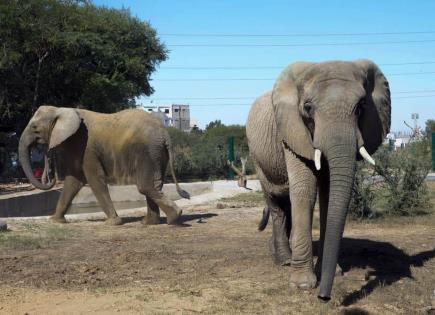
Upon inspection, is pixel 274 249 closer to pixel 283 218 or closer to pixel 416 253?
pixel 283 218

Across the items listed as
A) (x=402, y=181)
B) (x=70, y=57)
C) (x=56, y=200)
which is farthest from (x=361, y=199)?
(x=70, y=57)

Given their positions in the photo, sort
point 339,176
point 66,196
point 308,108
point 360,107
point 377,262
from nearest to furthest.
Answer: point 339,176 → point 360,107 → point 308,108 → point 377,262 → point 66,196

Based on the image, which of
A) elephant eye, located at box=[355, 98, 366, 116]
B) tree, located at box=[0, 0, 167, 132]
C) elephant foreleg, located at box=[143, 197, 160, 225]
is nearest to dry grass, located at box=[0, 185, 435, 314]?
elephant foreleg, located at box=[143, 197, 160, 225]

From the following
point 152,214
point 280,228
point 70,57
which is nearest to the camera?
point 280,228

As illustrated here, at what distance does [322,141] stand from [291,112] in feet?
2.32

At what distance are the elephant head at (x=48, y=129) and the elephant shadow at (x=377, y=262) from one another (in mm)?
5898

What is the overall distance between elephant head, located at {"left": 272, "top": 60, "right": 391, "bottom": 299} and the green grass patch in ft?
16.2

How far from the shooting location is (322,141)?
5691 millimetres

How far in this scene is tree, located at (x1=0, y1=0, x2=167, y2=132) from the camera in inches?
944

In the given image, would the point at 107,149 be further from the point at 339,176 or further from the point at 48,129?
the point at 339,176

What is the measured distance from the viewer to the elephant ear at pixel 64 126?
1238cm

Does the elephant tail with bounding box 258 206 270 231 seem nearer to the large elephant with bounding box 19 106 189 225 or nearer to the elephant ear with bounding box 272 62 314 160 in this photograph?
the large elephant with bounding box 19 106 189 225

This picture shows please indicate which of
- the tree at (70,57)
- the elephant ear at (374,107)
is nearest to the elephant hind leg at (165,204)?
the elephant ear at (374,107)

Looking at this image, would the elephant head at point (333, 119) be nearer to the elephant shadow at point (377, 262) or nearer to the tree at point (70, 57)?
the elephant shadow at point (377, 262)
